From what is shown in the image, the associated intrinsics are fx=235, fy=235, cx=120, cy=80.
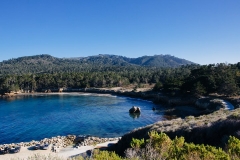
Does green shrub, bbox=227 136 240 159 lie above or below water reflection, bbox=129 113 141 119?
above

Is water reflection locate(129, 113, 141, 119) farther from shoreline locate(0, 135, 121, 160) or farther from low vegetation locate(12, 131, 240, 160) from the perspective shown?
low vegetation locate(12, 131, 240, 160)

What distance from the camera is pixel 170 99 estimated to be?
75.9 meters

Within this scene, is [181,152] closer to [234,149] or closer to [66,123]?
[234,149]

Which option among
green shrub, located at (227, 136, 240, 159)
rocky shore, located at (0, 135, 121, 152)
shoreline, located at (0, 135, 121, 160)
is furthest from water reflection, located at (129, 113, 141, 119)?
green shrub, located at (227, 136, 240, 159)

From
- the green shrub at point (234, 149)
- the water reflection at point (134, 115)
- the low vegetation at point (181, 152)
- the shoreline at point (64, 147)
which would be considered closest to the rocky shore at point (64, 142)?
the shoreline at point (64, 147)

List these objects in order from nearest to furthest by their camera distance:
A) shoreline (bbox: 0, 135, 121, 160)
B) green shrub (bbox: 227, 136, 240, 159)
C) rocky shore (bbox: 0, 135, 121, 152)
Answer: green shrub (bbox: 227, 136, 240, 159)
shoreline (bbox: 0, 135, 121, 160)
rocky shore (bbox: 0, 135, 121, 152)

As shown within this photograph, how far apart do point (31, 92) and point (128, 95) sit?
52201 millimetres

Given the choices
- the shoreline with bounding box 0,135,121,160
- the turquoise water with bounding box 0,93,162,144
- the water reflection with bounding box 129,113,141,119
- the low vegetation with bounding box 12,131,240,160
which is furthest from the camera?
the water reflection with bounding box 129,113,141,119

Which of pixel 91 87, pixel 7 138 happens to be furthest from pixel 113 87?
pixel 7 138

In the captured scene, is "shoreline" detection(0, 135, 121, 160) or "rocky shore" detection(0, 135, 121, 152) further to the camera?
"rocky shore" detection(0, 135, 121, 152)

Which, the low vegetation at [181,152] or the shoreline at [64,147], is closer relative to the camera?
the low vegetation at [181,152]

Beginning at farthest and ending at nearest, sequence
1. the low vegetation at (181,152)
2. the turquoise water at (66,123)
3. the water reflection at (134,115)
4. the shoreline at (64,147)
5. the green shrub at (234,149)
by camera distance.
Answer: the water reflection at (134,115) < the turquoise water at (66,123) < the shoreline at (64,147) < the green shrub at (234,149) < the low vegetation at (181,152)

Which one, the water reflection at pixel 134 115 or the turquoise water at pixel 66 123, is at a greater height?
the water reflection at pixel 134 115

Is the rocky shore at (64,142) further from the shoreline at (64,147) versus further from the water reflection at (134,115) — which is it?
the water reflection at (134,115)
